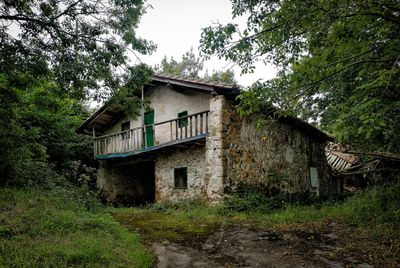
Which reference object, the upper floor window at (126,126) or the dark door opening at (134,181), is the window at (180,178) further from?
the upper floor window at (126,126)

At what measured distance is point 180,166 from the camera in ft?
37.6

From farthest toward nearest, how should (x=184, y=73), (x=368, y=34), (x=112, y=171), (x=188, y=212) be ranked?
1. (x=184, y=73)
2. (x=112, y=171)
3. (x=188, y=212)
4. (x=368, y=34)

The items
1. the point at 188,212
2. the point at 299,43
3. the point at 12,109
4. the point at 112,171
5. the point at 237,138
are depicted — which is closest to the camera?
the point at 299,43

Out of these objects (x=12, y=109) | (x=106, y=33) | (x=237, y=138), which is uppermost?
(x=106, y=33)

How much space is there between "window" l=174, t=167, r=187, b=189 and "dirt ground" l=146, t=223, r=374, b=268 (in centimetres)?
480

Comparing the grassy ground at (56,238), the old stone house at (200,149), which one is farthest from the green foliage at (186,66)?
the grassy ground at (56,238)

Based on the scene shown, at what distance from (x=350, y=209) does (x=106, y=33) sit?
8.26m

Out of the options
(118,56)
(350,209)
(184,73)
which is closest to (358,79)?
(350,209)

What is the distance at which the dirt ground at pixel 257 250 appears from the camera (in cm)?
448

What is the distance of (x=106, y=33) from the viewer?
7.30 meters

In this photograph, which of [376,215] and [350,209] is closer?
[376,215]

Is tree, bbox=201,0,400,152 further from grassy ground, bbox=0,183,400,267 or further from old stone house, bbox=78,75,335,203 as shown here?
old stone house, bbox=78,75,335,203

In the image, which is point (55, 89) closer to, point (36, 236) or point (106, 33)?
point (106, 33)

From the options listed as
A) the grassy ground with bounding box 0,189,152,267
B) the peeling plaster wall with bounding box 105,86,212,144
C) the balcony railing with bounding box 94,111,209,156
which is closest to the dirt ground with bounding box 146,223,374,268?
the grassy ground with bounding box 0,189,152,267
